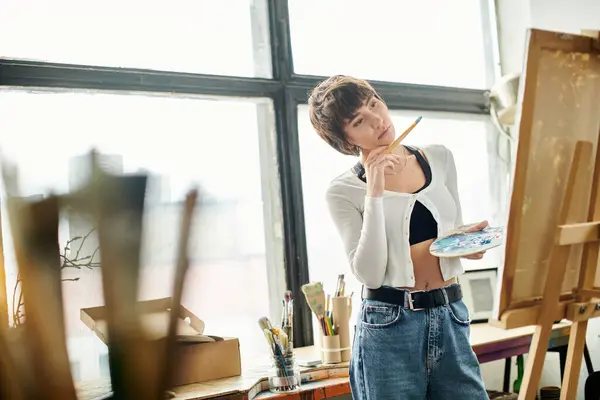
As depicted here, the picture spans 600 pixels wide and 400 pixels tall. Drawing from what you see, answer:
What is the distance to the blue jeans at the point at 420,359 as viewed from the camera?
4.38ft

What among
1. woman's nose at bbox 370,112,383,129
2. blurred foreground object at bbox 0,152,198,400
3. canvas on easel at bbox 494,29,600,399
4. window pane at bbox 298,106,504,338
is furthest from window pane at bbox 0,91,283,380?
blurred foreground object at bbox 0,152,198,400

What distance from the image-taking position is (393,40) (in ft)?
9.22

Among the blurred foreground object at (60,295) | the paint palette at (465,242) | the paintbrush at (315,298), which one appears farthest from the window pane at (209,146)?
the blurred foreground object at (60,295)

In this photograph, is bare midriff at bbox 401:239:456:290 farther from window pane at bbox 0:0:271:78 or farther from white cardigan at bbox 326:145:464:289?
window pane at bbox 0:0:271:78

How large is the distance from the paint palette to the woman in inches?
1.4

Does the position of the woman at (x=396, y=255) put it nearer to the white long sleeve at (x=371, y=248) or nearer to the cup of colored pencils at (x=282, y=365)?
the white long sleeve at (x=371, y=248)

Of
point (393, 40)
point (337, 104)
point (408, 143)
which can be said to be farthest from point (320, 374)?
point (393, 40)

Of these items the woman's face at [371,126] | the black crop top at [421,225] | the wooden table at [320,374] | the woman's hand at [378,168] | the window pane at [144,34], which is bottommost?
the wooden table at [320,374]

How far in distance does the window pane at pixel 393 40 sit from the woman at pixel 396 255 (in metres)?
1.04

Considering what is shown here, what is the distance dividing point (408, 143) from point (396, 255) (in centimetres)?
145

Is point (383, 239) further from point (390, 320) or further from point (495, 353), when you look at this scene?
point (495, 353)

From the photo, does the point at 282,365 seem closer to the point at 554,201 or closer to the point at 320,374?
the point at 320,374

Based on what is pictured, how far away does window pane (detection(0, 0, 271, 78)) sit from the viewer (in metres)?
2.02

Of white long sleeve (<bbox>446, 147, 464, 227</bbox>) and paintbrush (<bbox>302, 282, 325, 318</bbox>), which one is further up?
white long sleeve (<bbox>446, 147, 464, 227</bbox>)
